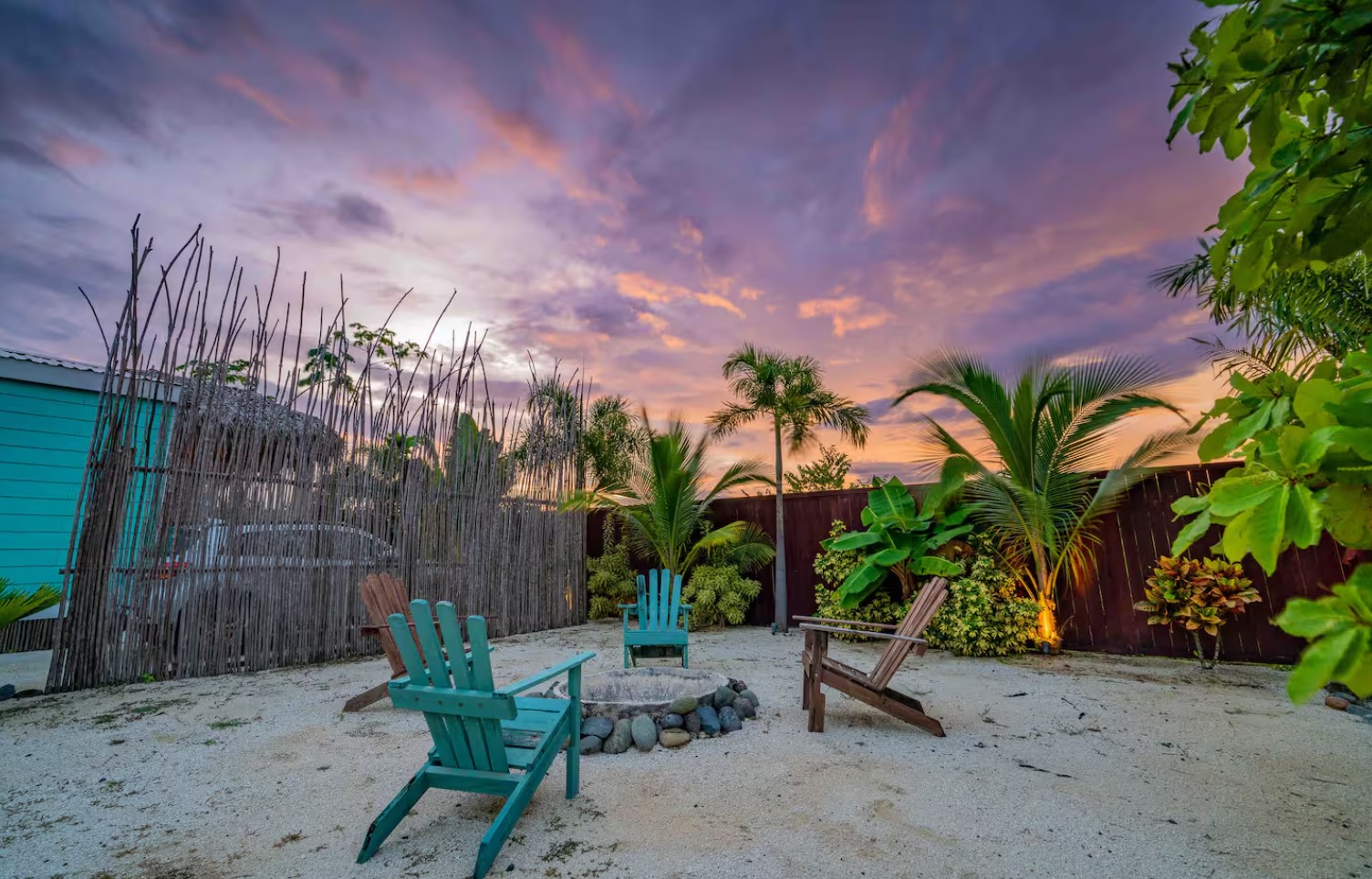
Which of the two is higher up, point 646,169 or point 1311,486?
point 646,169

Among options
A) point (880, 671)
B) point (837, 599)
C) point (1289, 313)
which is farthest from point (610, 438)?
point (1289, 313)

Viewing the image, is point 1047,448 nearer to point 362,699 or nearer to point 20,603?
point 362,699

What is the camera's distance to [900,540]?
679cm

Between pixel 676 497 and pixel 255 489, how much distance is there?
4702mm

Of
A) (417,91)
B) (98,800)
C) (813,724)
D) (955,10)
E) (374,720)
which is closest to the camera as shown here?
(98,800)

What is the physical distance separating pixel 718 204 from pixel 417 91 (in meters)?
3.16

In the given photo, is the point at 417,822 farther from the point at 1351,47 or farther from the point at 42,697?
the point at 42,697

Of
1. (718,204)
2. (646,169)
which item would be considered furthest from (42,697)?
(718,204)

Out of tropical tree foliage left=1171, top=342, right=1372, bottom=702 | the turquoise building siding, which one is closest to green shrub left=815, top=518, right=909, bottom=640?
tropical tree foliage left=1171, top=342, right=1372, bottom=702

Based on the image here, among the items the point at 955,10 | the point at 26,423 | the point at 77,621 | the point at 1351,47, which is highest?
the point at 955,10

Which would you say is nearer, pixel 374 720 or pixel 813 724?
pixel 813 724

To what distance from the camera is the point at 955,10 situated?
485 centimetres

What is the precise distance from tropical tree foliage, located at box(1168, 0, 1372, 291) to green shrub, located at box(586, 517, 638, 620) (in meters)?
8.35

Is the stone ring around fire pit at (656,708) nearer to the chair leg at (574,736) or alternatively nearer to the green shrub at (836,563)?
the chair leg at (574,736)
